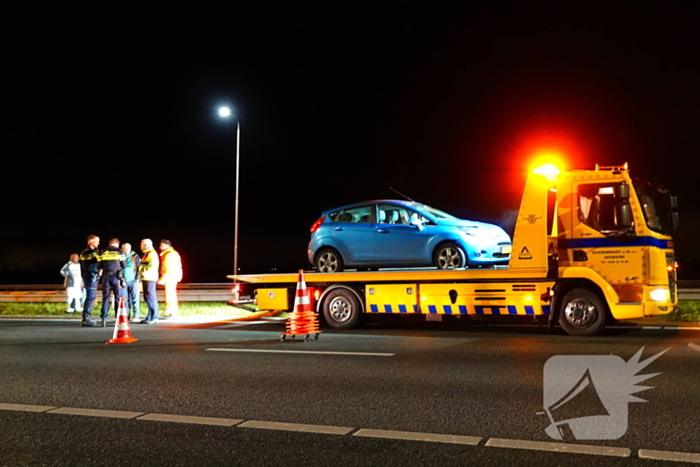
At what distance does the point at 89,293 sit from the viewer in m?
13.8

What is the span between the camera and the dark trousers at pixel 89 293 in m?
13.6

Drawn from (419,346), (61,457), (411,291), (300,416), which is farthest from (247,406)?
(411,291)

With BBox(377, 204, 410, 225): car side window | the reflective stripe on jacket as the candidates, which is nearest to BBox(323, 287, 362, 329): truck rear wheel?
BBox(377, 204, 410, 225): car side window

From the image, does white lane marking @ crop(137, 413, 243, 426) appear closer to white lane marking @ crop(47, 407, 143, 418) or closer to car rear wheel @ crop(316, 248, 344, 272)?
white lane marking @ crop(47, 407, 143, 418)

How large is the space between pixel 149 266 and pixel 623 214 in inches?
381

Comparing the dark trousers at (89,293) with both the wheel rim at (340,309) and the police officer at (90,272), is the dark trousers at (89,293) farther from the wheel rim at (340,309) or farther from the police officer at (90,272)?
the wheel rim at (340,309)

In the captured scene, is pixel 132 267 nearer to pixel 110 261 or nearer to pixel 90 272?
pixel 90 272

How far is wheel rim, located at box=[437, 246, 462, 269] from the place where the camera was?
11.6 metres

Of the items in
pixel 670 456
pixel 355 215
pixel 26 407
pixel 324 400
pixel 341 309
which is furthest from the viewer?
pixel 355 215

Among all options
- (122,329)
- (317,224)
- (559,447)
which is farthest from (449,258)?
(559,447)

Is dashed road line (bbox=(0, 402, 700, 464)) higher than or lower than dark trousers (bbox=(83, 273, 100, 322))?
lower

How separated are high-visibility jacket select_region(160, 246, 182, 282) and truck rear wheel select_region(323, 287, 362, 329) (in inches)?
168

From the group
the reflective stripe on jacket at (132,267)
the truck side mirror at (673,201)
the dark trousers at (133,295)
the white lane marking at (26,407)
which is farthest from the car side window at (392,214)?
the white lane marking at (26,407)

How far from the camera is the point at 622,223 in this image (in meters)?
9.99
